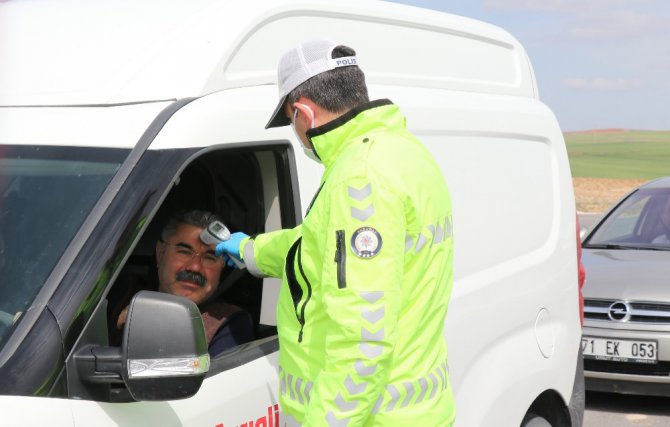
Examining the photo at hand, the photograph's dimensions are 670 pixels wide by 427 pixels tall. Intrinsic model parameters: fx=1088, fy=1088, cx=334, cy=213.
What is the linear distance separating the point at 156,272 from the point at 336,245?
1.47 metres

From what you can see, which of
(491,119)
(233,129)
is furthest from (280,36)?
(491,119)

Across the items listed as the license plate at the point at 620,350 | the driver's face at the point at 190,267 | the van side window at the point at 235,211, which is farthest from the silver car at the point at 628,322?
the driver's face at the point at 190,267

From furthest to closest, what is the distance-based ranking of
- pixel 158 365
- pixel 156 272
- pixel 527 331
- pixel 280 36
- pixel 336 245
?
pixel 527 331 < pixel 156 272 < pixel 280 36 < pixel 336 245 < pixel 158 365

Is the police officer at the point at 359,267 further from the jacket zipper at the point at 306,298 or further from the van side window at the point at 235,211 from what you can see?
the van side window at the point at 235,211

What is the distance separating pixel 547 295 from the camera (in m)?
4.36

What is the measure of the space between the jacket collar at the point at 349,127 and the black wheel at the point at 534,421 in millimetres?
1887

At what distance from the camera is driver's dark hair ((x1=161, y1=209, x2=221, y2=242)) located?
3.47 m

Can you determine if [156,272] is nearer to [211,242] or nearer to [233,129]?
[211,242]

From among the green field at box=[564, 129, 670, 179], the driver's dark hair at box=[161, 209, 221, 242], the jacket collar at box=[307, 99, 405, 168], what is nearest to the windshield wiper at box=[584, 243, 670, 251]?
the driver's dark hair at box=[161, 209, 221, 242]

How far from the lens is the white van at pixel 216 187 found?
239 cm

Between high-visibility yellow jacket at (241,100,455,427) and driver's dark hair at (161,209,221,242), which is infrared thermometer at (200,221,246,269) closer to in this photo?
driver's dark hair at (161,209,221,242)

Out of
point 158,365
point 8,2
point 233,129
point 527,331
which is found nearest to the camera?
point 158,365

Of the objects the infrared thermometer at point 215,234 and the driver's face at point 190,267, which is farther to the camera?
the driver's face at point 190,267

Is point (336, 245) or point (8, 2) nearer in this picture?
point (336, 245)
